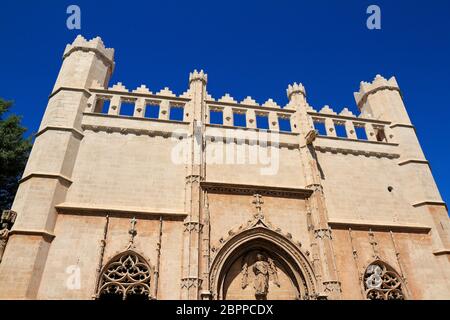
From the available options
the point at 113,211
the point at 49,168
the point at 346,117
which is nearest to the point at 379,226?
the point at 346,117

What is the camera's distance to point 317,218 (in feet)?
45.3

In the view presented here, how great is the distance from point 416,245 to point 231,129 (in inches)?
394

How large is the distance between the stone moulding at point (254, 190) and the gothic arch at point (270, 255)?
1.63m

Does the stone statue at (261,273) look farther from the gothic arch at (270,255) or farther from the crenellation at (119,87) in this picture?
the crenellation at (119,87)

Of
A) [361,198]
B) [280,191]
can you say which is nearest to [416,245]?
Result: [361,198]

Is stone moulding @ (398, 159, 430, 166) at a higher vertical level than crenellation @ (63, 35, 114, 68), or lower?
lower

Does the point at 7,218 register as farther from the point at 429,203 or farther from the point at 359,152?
the point at 429,203

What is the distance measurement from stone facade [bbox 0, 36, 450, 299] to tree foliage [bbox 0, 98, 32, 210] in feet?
14.9

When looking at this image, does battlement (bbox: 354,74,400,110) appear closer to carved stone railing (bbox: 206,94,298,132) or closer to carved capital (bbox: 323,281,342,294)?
carved stone railing (bbox: 206,94,298,132)

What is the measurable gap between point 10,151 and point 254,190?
13333 mm

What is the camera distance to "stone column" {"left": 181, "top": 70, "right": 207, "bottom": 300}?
452 inches

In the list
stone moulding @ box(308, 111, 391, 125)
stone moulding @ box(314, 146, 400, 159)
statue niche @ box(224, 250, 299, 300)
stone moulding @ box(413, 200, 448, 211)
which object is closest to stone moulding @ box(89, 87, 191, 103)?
stone moulding @ box(308, 111, 391, 125)

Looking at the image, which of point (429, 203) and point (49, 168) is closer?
point (49, 168)

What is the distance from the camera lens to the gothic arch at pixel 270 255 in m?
12.4
